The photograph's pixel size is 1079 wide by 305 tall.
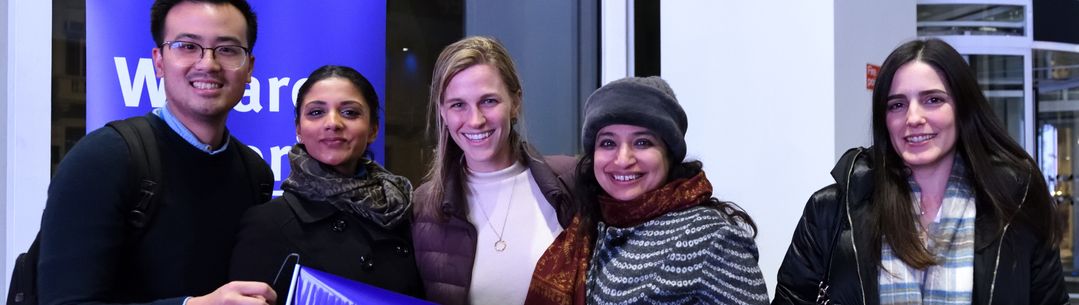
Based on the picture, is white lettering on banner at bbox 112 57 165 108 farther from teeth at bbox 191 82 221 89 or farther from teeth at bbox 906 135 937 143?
teeth at bbox 906 135 937 143

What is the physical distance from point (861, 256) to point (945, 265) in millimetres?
183

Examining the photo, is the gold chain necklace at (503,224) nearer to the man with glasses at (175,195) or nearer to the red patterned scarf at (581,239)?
the red patterned scarf at (581,239)

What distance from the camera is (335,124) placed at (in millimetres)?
2180

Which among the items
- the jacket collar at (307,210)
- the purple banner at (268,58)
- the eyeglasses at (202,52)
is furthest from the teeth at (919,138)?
the purple banner at (268,58)

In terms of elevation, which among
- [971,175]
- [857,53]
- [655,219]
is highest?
[857,53]

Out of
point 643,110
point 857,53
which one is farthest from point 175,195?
point 857,53

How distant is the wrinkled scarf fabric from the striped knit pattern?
58cm

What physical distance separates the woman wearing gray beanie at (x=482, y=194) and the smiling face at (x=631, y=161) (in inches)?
10.7

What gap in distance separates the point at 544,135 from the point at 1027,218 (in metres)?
3.00

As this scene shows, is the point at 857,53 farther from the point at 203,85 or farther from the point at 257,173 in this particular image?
the point at 203,85

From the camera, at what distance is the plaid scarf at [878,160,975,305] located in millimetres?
1959

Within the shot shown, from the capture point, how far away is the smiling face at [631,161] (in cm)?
204

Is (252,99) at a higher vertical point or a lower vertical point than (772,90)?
lower

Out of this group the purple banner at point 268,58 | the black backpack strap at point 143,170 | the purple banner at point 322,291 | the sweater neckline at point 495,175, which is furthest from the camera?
the purple banner at point 268,58
